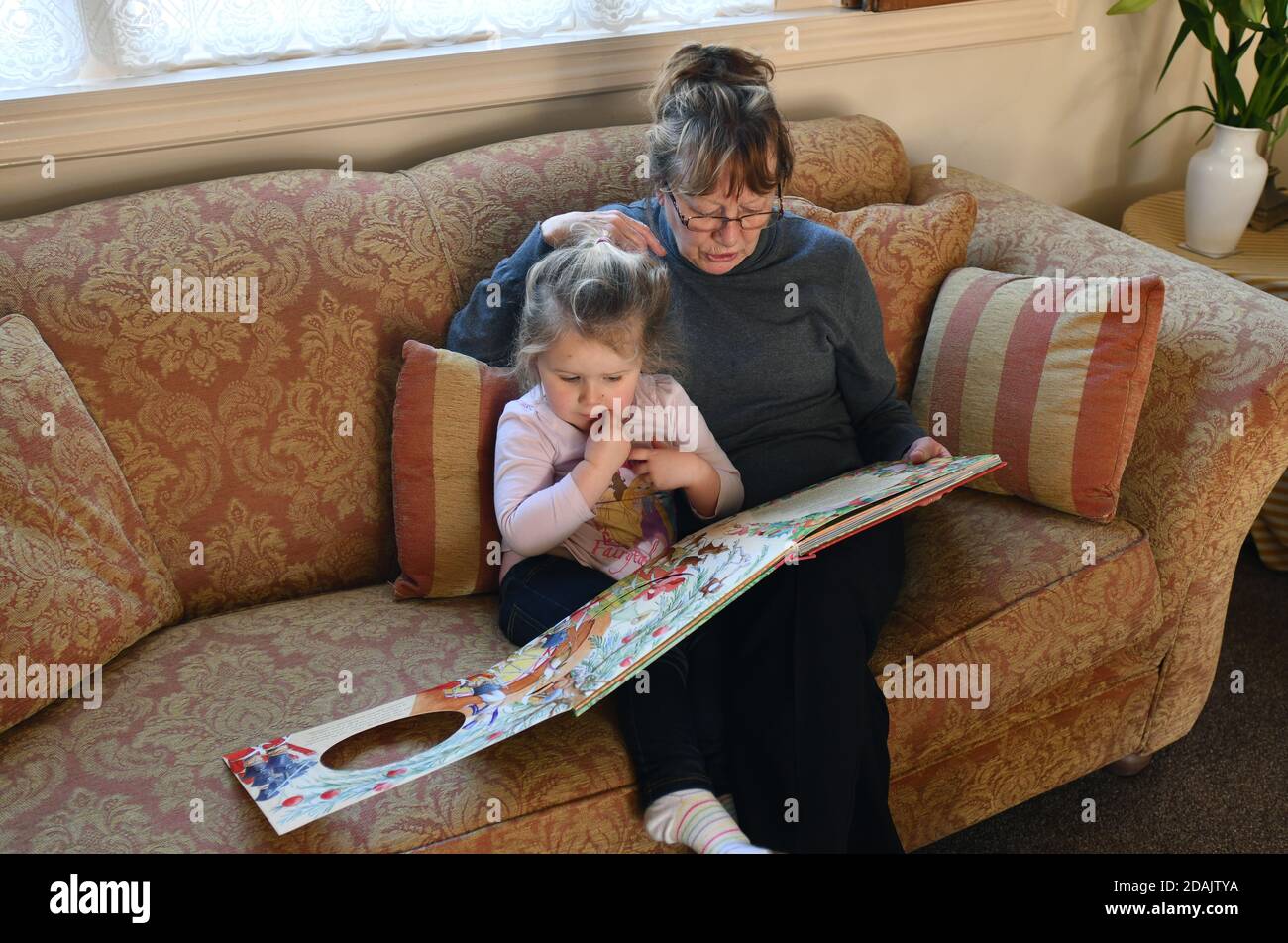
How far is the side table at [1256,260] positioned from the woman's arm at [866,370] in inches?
36.6

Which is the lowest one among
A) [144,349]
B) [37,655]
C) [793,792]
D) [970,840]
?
[970,840]

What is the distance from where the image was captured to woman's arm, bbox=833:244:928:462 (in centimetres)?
176

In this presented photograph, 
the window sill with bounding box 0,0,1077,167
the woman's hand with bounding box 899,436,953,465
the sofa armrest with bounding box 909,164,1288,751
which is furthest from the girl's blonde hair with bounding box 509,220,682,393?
the sofa armrest with bounding box 909,164,1288,751

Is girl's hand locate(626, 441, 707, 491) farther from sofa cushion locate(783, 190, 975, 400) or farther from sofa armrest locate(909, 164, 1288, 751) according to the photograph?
sofa armrest locate(909, 164, 1288, 751)

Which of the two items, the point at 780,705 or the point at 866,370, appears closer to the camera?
the point at 780,705

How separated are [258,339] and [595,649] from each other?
2.34 feet

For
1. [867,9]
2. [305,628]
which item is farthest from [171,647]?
[867,9]

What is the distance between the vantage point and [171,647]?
1581 millimetres

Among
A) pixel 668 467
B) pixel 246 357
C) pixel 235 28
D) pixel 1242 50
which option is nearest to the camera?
pixel 668 467

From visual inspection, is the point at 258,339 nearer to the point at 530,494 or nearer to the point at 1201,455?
the point at 530,494

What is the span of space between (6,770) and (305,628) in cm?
40

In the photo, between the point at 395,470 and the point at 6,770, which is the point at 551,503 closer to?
the point at 395,470

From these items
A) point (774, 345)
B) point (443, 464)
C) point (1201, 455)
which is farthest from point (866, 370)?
point (443, 464)

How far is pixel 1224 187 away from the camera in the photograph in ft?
8.04
